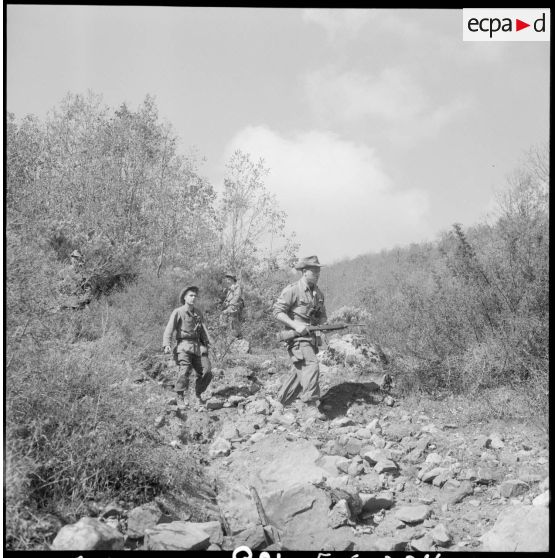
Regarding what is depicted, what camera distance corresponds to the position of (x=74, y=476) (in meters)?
3.82

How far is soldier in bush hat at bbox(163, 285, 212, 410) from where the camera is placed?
7.55 metres

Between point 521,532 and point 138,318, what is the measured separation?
905 centimetres

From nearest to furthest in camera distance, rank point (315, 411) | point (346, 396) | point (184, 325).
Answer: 1. point (315, 411)
2. point (346, 396)
3. point (184, 325)

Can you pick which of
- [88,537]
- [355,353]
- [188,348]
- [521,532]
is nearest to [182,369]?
[188,348]

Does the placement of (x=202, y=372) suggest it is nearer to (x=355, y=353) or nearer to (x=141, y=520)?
(x=355, y=353)

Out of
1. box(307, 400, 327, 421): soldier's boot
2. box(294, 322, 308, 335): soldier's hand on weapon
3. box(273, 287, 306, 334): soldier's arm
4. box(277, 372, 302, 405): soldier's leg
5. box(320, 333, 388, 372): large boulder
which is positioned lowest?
box(307, 400, 327, 421): soldier's boot

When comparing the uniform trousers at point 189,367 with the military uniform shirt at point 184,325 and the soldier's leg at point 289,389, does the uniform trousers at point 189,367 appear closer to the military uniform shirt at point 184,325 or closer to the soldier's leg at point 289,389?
the military uniform shirt at point 184,325

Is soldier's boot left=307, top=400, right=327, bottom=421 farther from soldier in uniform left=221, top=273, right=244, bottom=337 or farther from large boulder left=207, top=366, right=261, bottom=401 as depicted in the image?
soldier in uniform left=221, top=273, right=244, bottom=337

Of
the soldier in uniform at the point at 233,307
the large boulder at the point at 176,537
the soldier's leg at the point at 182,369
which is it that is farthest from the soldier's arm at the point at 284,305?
the soldier in uniform at the point at 233,307

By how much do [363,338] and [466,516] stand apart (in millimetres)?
4291

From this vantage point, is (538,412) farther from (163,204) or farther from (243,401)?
(163,204)

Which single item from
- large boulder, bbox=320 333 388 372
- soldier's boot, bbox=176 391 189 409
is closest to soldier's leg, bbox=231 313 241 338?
large boulder, bbox=320 333 388 372

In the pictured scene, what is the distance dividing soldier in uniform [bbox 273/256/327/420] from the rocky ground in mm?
235

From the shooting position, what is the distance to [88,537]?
3.25 metres
